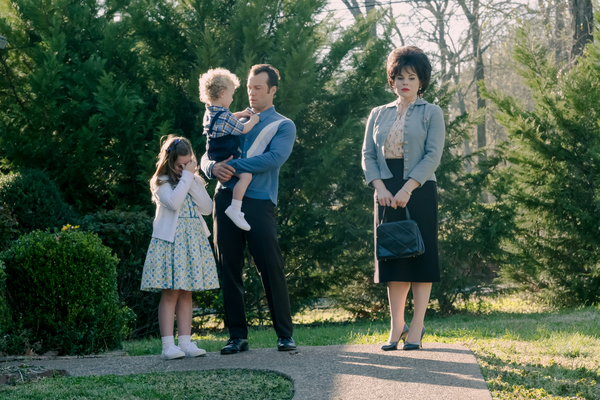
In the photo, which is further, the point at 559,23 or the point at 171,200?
the point at 559,23

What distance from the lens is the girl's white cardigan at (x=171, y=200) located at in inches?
156

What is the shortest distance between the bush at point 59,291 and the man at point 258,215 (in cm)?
136

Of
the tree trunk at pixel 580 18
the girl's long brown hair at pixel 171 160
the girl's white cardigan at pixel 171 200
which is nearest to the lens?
the girl's white cardigan at pixel 171 200

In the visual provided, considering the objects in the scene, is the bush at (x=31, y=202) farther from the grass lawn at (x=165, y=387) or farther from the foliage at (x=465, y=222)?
the foliage at (x=465, y=222)

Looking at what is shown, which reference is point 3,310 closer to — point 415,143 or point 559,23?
point 415,143

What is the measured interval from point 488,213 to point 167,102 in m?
4.67

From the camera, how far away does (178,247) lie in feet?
13.2

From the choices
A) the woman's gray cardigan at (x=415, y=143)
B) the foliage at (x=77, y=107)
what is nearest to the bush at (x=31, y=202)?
the foliage at (x=77, y=107)

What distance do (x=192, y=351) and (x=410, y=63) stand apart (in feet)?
7.74

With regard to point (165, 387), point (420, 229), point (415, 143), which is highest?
point (415, 143)

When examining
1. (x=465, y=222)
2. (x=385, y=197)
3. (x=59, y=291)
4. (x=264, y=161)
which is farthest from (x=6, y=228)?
(x=465, y=222)

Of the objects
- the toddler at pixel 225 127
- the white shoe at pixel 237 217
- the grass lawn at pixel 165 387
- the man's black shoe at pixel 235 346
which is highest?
the toddler at pixel 225 127

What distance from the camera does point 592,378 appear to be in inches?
127

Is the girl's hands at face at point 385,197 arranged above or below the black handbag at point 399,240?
above
